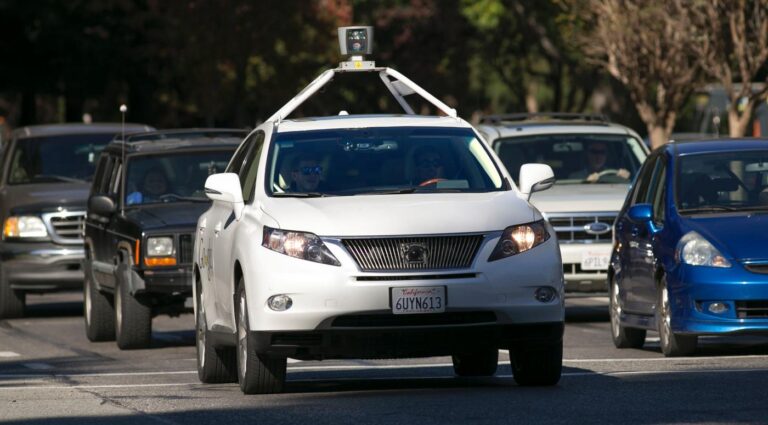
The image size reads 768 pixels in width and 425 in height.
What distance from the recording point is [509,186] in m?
12.5

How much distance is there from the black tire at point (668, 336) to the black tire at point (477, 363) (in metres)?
1.91

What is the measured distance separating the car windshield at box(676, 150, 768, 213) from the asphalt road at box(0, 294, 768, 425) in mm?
1116

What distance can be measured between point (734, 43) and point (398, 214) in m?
21.0

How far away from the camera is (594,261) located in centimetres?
1975

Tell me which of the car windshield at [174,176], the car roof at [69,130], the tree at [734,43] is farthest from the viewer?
the tree at [734,43]

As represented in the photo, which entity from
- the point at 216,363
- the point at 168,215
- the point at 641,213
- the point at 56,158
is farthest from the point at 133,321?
the point at 56,158

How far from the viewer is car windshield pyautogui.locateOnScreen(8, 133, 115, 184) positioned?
23.1 m

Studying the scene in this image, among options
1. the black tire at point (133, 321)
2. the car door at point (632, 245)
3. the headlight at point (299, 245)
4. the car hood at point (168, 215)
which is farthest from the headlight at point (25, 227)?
the headlight at point (299, 245)

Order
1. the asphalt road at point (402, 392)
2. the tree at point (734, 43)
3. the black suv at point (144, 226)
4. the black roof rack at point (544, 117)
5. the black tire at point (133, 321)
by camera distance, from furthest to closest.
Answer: the tree at point (734, 43)
the black roof rack at point (544, 117)
the black tire at point (133, 321)
the black suv at point (144, 226)
the asphalt road at point (402, 392)

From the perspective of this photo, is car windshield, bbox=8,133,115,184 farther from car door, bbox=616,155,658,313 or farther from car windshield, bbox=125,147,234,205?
car door, bbox=616,155,658,313

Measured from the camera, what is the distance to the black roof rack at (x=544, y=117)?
22281 millimetres

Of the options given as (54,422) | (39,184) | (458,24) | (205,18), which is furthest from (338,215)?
(458,24)

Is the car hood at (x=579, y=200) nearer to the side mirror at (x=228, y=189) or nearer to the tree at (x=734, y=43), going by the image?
the side mirror at (x=228, y=189)

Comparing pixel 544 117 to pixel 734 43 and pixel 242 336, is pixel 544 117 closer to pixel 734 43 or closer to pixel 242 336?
pixel 734 43
